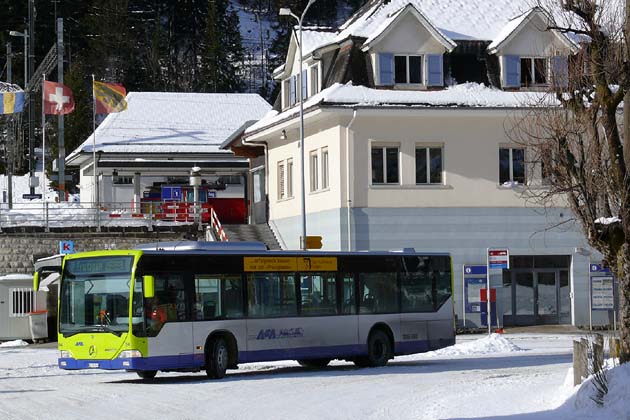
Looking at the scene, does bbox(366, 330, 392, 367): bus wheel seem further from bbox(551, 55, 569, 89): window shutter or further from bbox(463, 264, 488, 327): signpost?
bbox(463, 264, 488, 327): signpost

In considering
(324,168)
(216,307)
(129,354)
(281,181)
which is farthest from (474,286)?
(129,354)

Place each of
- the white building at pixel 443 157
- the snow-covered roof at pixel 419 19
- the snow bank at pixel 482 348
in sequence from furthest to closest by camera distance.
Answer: the snow-covered roof at pixel 419 19, the white building at pixel 443 157, the snow bank at pixel 482 348

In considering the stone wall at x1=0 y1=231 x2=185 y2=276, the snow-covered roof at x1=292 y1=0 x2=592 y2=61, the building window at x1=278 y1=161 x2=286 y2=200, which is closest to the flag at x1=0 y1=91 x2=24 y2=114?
the stone wall at x1=0 y1=231 x2=185 y2=276

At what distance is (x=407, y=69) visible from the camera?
143 feet

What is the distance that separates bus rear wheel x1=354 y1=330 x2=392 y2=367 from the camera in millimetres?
28922

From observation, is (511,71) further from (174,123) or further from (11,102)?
(11,102)

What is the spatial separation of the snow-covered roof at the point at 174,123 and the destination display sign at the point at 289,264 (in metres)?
32.3

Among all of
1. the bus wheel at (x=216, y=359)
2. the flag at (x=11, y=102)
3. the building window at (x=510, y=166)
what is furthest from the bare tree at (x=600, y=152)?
the flag at (x=11, y=102)

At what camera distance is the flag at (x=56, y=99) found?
62.1m

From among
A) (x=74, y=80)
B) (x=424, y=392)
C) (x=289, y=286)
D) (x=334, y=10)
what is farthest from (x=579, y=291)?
(x=334, y=10)

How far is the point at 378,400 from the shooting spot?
20.1 m

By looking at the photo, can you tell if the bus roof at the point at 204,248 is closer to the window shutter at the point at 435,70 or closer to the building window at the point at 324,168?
the building window at the point at 324,168

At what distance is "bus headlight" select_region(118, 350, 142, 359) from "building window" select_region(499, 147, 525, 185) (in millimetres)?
22151

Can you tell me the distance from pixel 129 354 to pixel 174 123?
41.7 meters
